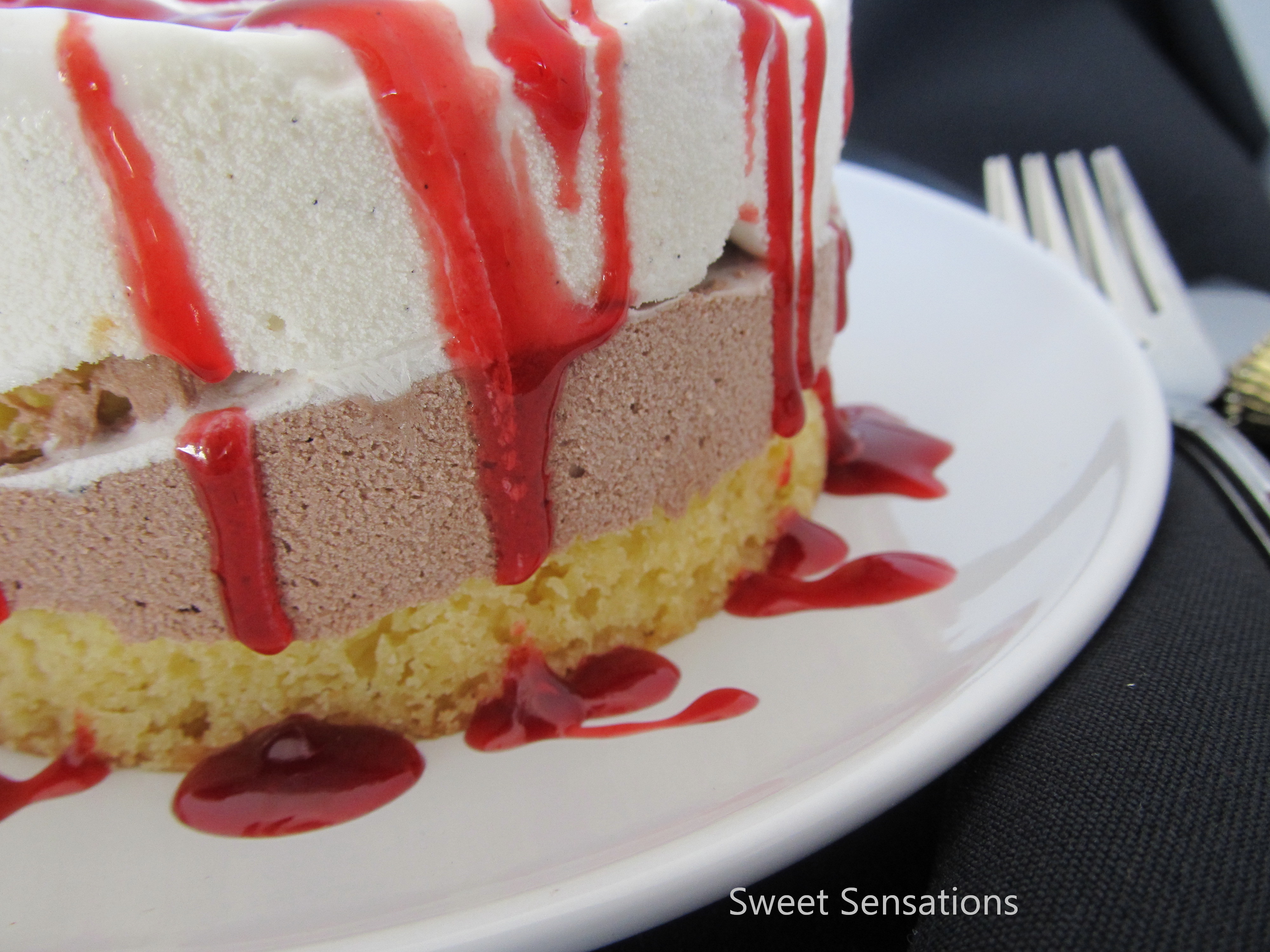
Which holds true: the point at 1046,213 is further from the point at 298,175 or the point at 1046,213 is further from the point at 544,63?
the point at 298,175

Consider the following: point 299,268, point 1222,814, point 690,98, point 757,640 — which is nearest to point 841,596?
point 757,640

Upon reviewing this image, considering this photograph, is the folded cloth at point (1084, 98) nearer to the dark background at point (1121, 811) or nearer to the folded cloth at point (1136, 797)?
the dark background at point (1121, 811)

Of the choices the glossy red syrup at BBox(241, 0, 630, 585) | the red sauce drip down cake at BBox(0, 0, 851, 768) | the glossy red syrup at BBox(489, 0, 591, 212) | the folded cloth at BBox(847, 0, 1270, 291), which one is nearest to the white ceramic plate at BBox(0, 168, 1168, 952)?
the red sauce drip down cake at BBox(0, 0, 851, 768)

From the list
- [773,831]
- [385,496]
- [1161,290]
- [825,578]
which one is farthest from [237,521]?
[1161,290]

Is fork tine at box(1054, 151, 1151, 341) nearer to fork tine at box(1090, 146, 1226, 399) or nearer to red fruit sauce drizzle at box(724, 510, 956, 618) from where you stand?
fork tine at box(1090, 146, 1226, 399)

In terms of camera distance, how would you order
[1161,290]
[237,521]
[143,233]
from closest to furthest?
1. [143,233]
2. [237,521]
3. [1161,290]

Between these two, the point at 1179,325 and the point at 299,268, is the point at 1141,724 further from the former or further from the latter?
the point at 1179,325
